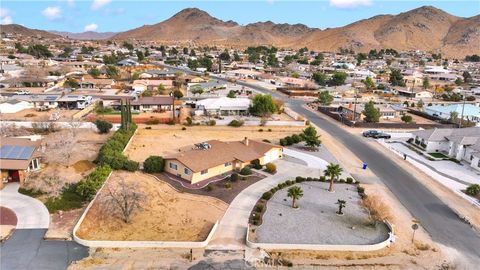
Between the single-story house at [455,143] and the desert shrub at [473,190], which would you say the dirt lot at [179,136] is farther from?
the desert shrub at [473,190]

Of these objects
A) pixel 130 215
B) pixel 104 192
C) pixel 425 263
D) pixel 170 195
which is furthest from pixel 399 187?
pixel 104 192

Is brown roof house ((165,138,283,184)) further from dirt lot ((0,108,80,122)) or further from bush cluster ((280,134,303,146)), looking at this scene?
dirt lot ((0,108,80,122))

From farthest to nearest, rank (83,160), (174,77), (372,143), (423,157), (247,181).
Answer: (174,77) → (372,143) → (423,157) → (83,160) → (247,181)

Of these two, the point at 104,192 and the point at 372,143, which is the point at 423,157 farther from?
the point at 104,192

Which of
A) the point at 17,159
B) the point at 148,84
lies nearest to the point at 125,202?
the point at 17,159

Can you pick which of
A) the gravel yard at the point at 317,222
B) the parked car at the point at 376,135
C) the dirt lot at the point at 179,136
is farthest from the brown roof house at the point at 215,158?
the parked car at the point at 376,135

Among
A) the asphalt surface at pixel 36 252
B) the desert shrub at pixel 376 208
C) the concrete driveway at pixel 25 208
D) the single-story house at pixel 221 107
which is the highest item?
the single-story house at pixel 221 107
